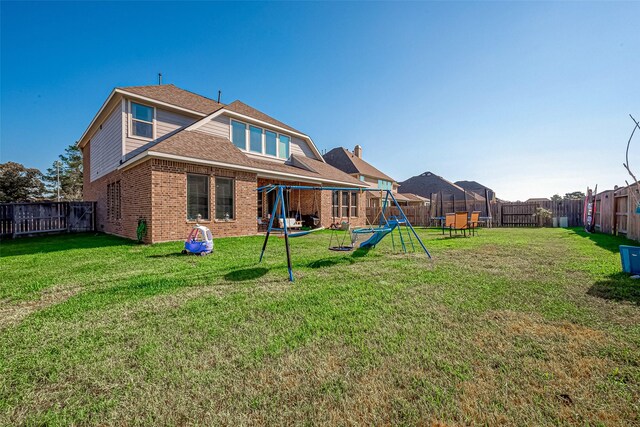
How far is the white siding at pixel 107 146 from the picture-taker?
1194 centimetres

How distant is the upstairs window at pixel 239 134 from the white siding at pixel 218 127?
0.33 meters

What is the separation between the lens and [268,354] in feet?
7.83

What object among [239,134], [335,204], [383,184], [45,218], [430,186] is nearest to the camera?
[239,134]

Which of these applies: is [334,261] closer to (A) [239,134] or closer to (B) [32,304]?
(B) [32,304]

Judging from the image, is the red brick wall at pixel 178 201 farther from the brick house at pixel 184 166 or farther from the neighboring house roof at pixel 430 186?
the neighboring house roof at pixel 430 186

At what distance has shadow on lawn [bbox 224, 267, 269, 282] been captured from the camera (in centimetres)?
499

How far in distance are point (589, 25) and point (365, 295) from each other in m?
9.56

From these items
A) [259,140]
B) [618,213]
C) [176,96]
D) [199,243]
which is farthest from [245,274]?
[618,213]

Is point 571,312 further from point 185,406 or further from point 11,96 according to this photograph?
point 11,96

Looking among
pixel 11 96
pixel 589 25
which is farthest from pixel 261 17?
pixel 11 96

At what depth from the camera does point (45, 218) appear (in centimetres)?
1381

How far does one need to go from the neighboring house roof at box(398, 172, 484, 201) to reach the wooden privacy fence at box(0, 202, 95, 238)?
42.5 metres

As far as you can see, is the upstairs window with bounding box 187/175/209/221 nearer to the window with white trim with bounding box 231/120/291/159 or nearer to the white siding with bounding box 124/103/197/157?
the white siding with bounding box 124/103/197/157

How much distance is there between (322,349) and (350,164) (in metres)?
30.3
